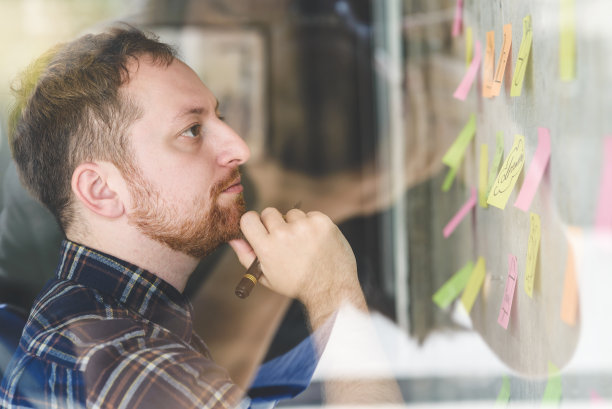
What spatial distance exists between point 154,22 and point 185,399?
1.12 metres

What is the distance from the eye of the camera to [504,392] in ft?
3.49

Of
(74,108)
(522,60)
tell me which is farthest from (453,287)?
(74,108)

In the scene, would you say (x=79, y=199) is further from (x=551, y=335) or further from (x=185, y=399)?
(x=551, y=335)

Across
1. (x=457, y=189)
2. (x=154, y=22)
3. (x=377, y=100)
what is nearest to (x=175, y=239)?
(x=457, y=189)

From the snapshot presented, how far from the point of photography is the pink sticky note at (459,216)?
1.25 metres

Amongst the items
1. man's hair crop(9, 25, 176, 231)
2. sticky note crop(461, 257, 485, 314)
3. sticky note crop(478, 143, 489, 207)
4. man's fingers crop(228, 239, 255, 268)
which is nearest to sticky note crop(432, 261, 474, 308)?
sticky note crop(461, 257, 485, 314)

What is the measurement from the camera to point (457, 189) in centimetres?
140

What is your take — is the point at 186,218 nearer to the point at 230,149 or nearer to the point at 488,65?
the point at 230,149

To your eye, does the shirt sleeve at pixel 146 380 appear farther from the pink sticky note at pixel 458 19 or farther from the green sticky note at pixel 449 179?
the pink sticky note at pixel 458 19

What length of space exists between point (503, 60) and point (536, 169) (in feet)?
0.67

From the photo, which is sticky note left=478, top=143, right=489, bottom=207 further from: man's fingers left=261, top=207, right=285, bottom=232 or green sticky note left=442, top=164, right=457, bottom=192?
man's fingers left=261, top=207, right=285, bottom=232

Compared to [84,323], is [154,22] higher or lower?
higher

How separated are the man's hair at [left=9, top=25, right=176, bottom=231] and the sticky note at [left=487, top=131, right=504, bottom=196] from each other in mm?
537

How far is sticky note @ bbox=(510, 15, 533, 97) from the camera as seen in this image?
2.82 ft
